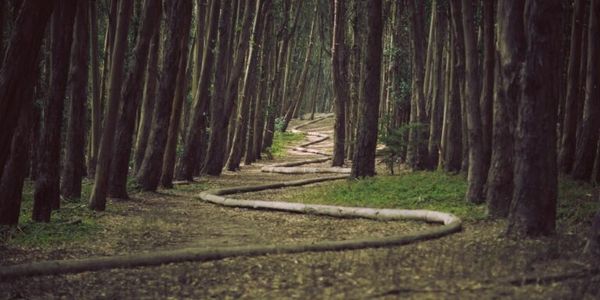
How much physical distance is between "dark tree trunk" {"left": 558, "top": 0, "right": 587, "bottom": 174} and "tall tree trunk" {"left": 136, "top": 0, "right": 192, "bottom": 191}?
878 cm

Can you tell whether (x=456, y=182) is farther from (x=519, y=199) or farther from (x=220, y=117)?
(x=220, y=117)

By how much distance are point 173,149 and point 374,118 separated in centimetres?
512

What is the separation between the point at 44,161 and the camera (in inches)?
427

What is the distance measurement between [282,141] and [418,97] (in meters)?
21.3

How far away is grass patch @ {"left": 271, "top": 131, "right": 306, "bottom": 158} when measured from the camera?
120 feet

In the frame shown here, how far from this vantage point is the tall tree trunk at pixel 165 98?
53.0 ft

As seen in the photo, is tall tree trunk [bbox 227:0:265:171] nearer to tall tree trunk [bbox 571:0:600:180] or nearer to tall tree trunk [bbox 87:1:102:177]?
tall tree trunk [bbox 87:1:102:177]

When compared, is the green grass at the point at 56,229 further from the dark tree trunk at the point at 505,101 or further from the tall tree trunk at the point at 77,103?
the dark tree trunk at the point at 505,101

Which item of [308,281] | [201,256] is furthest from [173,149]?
[308,281]

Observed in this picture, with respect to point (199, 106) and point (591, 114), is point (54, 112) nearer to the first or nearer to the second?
point (199, 106)

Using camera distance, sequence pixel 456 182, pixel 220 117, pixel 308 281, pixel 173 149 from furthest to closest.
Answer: pixel 220 117 < pixel 173 149 < pixel 456 182 < pixel 308 281

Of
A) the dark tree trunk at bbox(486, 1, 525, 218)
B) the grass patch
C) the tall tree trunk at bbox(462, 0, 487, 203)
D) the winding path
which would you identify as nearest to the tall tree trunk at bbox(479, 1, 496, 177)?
the tall tree trunk at bbox(462, 0, 487, 203)

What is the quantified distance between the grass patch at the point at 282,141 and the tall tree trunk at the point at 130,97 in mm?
20042

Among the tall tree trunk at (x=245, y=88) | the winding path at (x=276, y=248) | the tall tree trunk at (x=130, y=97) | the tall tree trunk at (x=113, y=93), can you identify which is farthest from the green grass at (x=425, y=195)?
the tall tree trunk at (x=245, y=88)
